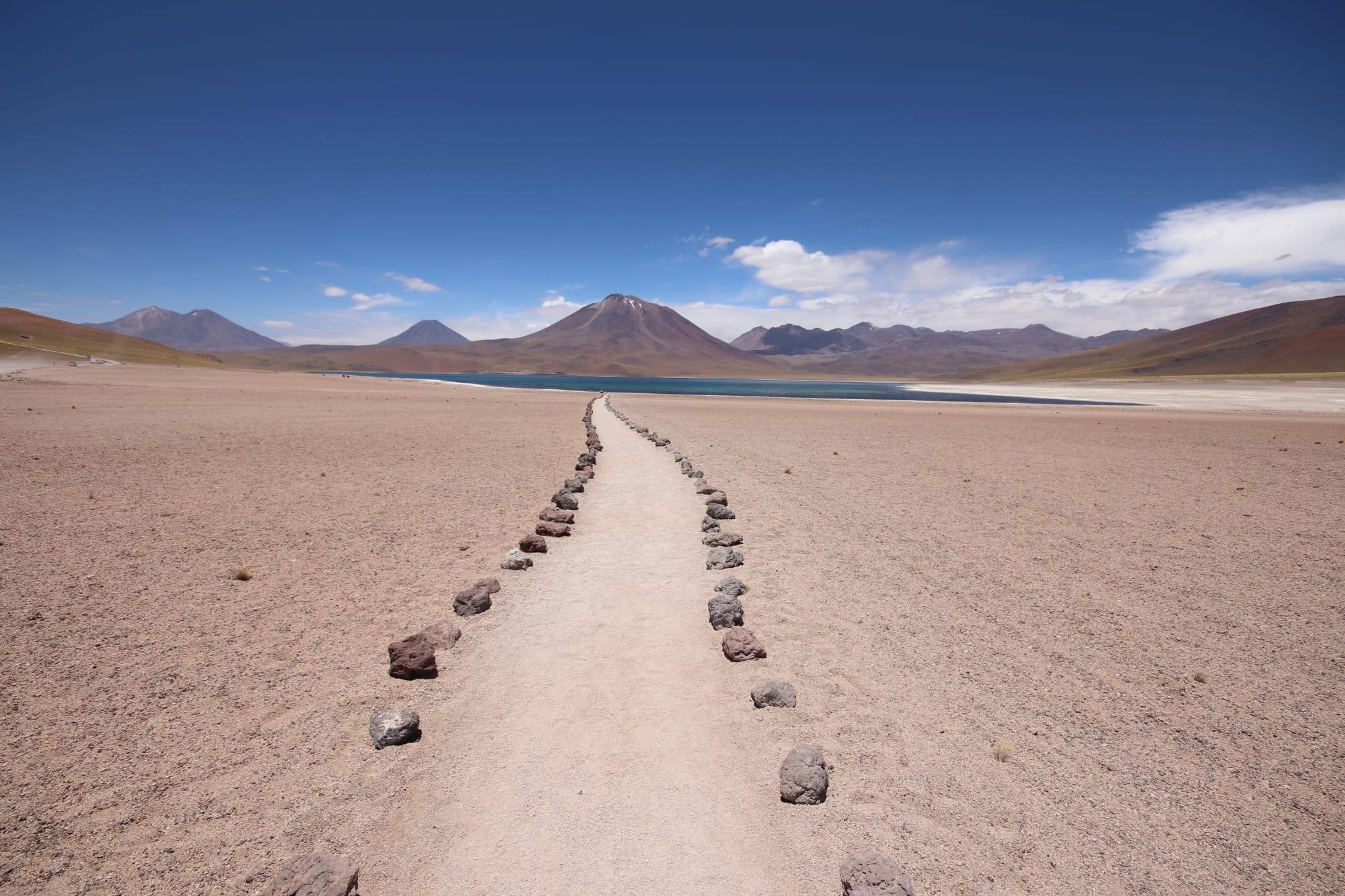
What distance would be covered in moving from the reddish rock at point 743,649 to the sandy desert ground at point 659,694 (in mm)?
88

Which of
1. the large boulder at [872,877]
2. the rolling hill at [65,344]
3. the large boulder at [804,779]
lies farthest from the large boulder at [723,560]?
the rolling hill at [65,344]

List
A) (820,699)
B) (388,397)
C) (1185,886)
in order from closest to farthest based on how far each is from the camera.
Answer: (1185,886) < (820,699) < (388,397)

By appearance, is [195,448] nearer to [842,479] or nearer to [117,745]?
[117,745]

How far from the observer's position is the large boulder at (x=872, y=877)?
3.21m

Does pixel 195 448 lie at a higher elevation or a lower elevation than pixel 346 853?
higher

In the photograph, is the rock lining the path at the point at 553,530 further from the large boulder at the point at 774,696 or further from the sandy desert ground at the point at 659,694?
the large boulder at the point at 774,696

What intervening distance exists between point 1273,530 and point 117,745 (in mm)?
17329

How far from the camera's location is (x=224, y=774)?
166 inches

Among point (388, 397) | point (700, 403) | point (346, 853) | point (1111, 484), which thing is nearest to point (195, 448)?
point (346, 853)

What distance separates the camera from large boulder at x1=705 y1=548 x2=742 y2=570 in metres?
8.67

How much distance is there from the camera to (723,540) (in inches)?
380

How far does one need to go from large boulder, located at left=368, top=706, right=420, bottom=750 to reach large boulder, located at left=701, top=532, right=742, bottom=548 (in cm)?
570

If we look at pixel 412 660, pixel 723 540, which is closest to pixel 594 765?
pixel 412 660

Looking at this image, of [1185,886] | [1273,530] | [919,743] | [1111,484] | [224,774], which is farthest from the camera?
[1111,484]
